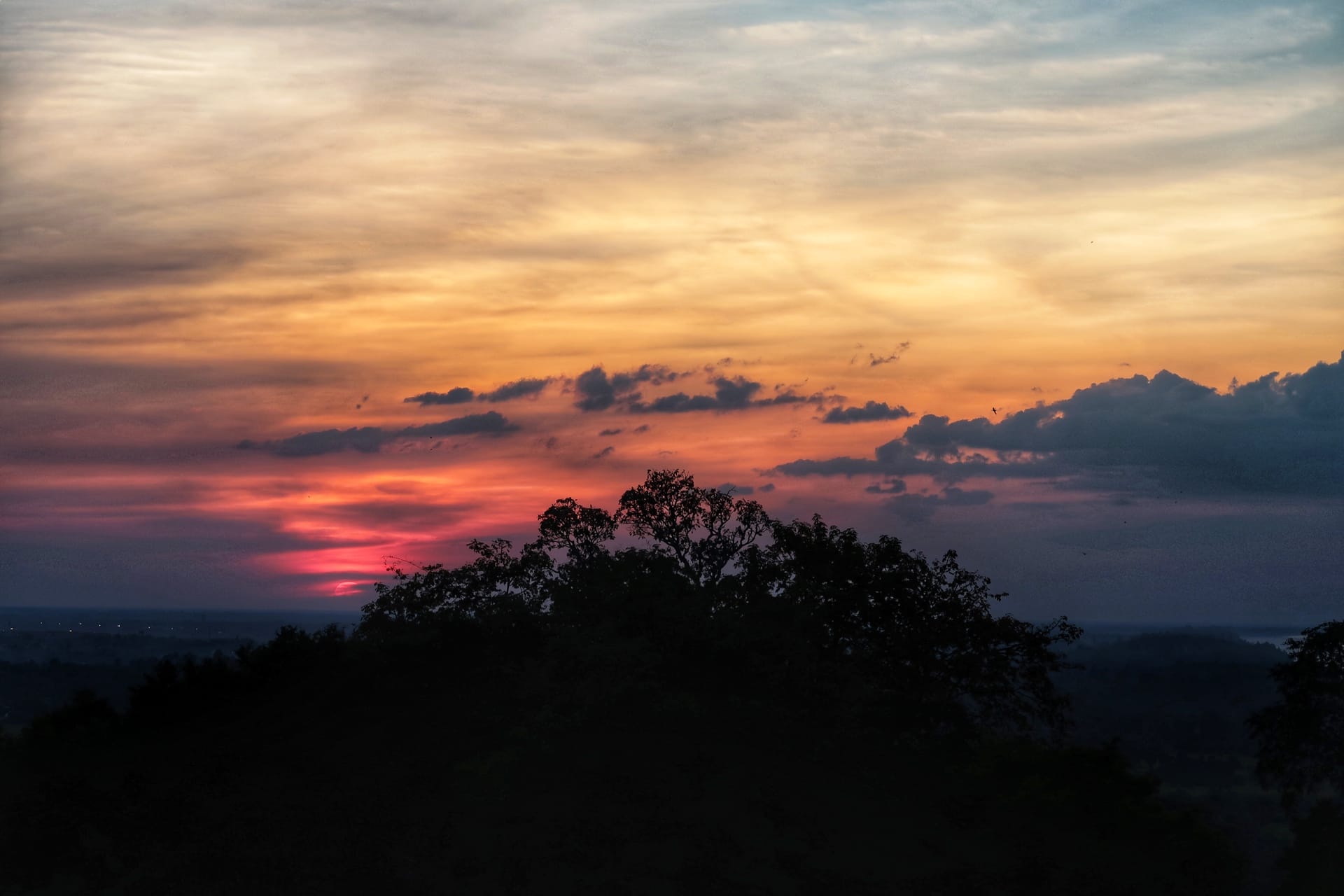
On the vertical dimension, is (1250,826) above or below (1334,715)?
below

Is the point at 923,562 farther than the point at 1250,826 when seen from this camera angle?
No

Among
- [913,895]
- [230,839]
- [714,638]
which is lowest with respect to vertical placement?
[913,895]

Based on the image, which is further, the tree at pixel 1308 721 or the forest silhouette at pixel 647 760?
→ the tree at pixel 1308 721

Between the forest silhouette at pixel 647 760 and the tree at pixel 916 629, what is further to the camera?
the tree at pixel 916 629

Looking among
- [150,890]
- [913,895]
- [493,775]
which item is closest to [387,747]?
[493,775]

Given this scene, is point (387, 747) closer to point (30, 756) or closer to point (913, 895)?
point (30, 756)

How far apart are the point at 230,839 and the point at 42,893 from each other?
5348 mm

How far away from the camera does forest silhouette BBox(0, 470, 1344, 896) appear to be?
3906cm

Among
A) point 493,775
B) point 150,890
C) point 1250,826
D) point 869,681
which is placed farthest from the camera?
point 1250,826

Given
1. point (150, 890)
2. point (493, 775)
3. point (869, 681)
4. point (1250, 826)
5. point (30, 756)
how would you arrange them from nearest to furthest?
point (150, 890) < point (493, 775) < point (30, 756) < point (869, 681) < point (1250, 826)

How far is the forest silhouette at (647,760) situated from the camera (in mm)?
39062

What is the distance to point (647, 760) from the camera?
42.3 m

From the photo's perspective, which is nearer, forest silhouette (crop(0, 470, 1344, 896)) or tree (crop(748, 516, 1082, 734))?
forest silhouette (crop(0, 470, 1344, 896))

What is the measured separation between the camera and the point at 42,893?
38281 mm
